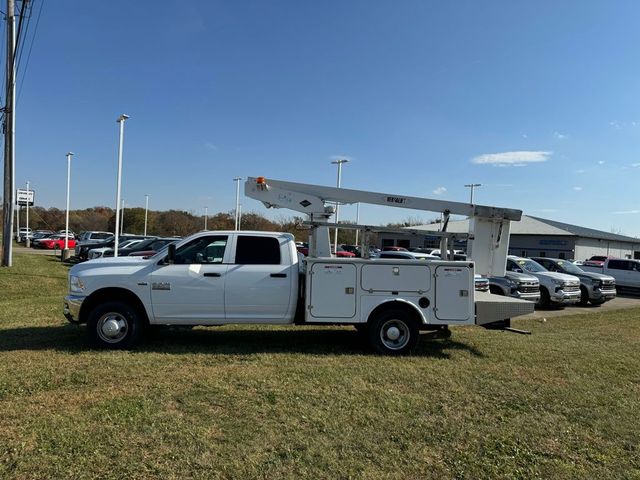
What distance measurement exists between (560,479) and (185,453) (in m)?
2.90

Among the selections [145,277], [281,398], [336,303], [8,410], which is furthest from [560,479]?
[145,277]

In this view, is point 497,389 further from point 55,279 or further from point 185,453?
point 55,279

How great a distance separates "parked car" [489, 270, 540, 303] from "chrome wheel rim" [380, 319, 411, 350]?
28.3 ft

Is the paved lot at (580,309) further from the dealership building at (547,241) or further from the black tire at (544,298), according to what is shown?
the dealership building at (547,241)

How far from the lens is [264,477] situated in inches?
147

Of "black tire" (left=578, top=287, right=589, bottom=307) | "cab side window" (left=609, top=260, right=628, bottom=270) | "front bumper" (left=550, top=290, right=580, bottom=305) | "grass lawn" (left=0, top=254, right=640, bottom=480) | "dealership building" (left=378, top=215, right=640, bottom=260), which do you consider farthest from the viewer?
"dealership building" (left=378, top=215, right=640, bottom=260)

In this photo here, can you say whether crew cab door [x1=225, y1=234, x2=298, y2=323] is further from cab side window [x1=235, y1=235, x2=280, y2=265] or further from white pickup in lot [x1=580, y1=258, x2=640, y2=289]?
white pickup in lot [x1=580, y1=258, x2=640, y2=289]

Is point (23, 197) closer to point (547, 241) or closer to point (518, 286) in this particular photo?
point (518, 286)

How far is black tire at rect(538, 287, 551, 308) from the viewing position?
1714 centimetres

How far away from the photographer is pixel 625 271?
24.6 m

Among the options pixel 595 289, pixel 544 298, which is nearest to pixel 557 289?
pixel 544 298

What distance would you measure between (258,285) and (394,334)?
2229 mm

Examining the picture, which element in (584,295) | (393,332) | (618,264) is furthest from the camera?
(618,264)

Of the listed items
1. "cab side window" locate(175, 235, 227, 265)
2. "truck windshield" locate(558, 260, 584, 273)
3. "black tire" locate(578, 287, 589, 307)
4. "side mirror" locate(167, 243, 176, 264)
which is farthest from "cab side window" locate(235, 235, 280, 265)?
"truck windshield" locate(558, 260, 584, 273)
